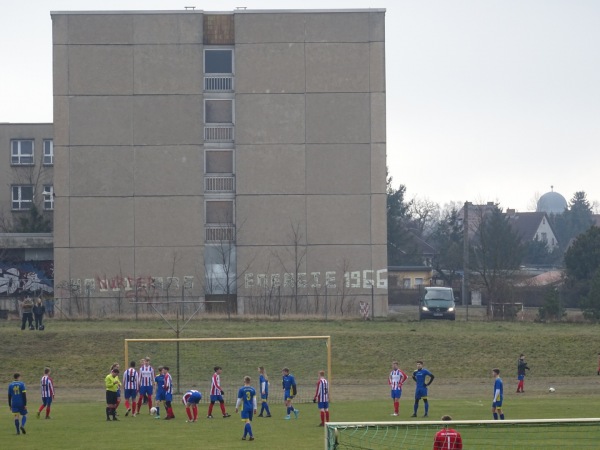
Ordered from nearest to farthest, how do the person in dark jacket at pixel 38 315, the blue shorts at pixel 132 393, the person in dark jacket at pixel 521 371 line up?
the blue shorts at pixel 132 393, the person in dark jacket at pixel 521 371, the person in dark jacket at pixel 38 315

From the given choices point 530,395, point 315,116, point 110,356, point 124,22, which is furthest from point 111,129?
point 530,395

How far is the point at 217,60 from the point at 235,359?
1144 inches

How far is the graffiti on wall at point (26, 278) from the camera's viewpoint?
230 ft

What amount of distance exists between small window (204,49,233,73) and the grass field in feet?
62.2

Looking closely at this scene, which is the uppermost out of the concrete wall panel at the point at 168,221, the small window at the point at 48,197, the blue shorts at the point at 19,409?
the small window at the point at 48,197

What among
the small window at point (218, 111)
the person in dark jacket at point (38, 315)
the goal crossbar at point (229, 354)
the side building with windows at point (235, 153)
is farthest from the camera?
the small window at point (218, 111)

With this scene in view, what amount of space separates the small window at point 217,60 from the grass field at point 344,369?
1896 cm

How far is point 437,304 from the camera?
63219 mm

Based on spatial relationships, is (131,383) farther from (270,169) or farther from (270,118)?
(270,118)

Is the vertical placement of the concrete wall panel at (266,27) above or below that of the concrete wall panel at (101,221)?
above

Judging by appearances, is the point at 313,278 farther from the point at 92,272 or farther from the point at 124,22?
the point at 124,22

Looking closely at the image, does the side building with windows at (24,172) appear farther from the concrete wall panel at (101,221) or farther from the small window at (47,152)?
the concrete wall panel at (101,221)

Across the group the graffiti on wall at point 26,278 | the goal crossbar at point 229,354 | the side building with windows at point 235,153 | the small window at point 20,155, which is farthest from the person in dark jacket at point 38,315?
the small window at point 20,155

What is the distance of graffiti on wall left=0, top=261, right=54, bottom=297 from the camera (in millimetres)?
70000
